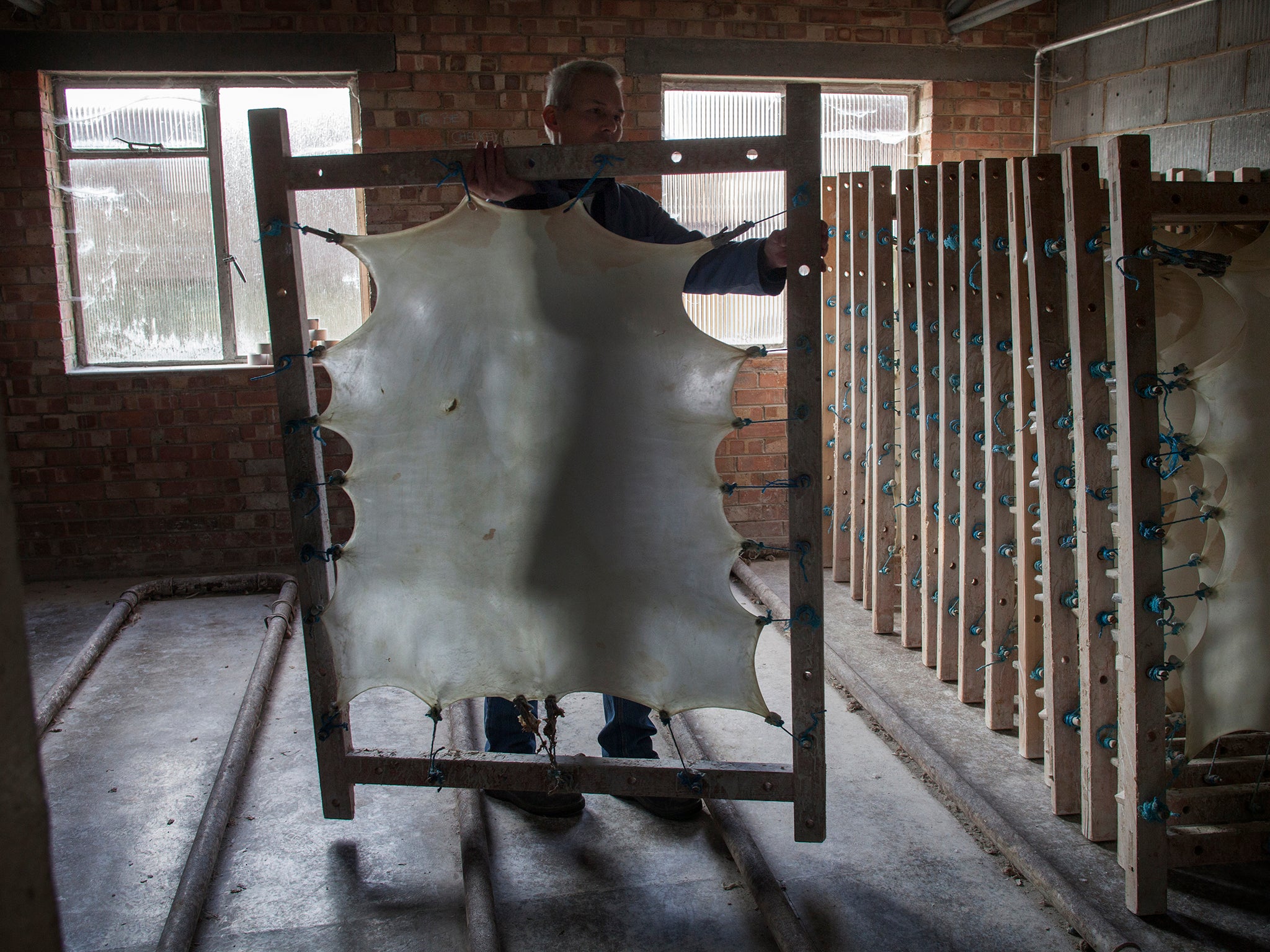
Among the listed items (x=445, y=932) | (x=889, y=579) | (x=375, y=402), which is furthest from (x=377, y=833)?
(x=889, y=579)

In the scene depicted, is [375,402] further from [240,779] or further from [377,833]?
[240,779]

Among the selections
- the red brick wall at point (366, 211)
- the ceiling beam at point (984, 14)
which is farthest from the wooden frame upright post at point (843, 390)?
the ceiling beam at point (984, 14)

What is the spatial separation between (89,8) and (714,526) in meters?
3.73

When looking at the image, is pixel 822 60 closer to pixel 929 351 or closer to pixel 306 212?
pixel 929 351

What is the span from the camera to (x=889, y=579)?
3.36m

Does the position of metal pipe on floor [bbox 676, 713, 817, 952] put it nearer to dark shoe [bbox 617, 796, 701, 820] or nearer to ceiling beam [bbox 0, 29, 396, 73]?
dark shoe [bbox 617, 796, 701, 820]

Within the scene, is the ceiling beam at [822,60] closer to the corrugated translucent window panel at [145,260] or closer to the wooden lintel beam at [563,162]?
the corrugated translucent window panel at [145,260]

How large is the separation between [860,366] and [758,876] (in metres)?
2.17

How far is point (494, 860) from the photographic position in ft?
6.55

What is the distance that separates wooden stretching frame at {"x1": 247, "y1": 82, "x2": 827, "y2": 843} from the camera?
170cm

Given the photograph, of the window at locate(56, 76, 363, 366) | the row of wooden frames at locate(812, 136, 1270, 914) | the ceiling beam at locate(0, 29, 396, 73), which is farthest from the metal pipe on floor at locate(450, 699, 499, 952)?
the ceiling beam at locate(0, 29, 396, 73)

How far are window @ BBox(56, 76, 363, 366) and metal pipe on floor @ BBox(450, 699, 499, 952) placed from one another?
2.65 metres

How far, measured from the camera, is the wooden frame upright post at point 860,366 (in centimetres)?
340

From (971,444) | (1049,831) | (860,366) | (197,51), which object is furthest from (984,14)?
(1049,831)
